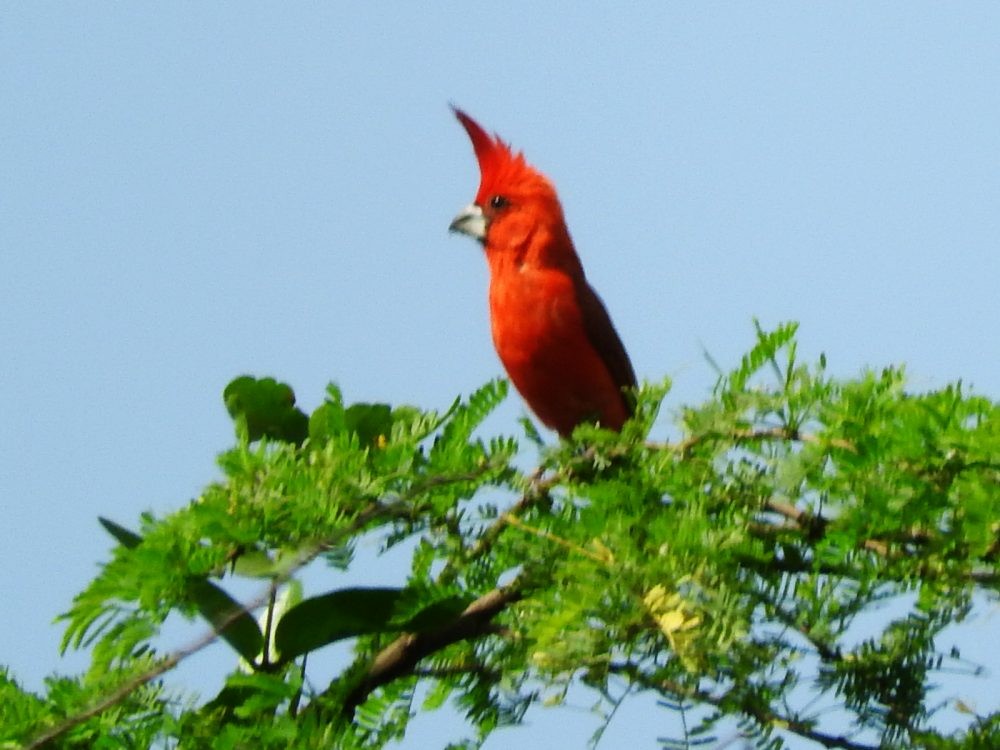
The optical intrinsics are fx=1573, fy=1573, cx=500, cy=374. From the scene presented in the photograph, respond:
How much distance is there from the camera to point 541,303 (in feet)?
13.6

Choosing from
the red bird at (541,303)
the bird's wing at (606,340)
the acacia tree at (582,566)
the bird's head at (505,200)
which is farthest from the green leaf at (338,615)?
the bird's head at (505,200)

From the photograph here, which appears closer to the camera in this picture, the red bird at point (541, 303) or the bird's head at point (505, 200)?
the red bird at point (541, 303)

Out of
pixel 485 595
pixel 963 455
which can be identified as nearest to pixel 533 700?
pixel 485 595

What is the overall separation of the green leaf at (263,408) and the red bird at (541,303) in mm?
1615

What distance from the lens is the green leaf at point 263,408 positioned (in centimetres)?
224

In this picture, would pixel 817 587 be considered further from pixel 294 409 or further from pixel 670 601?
pixel 294 409

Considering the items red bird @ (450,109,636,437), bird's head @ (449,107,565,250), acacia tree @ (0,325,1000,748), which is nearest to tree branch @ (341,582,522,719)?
acacia tree @ (0,325,1000,748)

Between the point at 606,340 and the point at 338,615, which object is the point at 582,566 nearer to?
the point at 338,615

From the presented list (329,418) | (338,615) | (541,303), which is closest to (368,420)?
(329,418)

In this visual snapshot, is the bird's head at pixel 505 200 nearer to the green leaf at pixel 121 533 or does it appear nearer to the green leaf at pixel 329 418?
the green leaf at pixel 329 418

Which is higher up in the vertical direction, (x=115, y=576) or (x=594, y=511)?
(x=594, y=511)

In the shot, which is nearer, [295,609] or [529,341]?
[295,609]

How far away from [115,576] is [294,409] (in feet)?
1.54

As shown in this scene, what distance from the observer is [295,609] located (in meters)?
2.01
